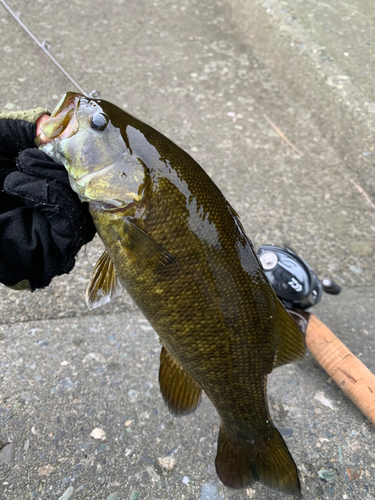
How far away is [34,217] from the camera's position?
5.00 feet

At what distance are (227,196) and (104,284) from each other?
2015mm

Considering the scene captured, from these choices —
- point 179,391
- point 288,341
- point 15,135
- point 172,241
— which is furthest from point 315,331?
point 15,135

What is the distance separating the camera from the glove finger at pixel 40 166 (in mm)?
1432

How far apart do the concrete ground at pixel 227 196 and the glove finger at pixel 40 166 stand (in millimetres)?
1086

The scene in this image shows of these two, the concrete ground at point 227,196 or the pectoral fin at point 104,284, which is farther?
the concrete ground at point 227,196

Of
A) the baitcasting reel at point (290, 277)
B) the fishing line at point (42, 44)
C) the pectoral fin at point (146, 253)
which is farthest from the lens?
the fishing line at point (42, 44)

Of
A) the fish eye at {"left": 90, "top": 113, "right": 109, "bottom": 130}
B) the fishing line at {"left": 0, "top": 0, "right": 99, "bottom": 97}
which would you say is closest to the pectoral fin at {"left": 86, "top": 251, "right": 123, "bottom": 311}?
the fish eye at {"left": 90, "top": 113, "right": 109, "bottom": 130}

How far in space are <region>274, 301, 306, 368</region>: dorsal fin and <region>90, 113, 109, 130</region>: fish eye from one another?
36.7 inches

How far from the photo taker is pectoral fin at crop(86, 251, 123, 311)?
1.56m

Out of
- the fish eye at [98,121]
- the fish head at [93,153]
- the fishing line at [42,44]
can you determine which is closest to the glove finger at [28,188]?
the fish head at [93,153]

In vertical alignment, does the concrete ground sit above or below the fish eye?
below

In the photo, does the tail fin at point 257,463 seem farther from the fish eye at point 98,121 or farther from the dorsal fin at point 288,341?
the fish eye at point 98,121

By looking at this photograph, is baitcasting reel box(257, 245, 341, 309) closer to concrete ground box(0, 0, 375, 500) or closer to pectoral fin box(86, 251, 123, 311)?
concrete ground box(0, 0, 375, 500)

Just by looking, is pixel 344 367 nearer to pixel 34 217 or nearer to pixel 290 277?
pixel 290 277
